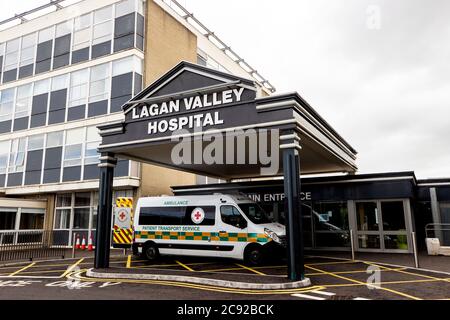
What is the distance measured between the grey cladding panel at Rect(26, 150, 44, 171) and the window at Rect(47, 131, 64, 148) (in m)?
0.80

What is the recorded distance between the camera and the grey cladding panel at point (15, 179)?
2250 centimetres

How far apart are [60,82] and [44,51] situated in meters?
2.93

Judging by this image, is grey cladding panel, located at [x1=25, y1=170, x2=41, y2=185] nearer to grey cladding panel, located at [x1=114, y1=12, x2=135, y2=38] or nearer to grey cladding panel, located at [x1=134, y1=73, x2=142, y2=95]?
grey cladding panel, located at [x1=134, y1=73, x2=142, y2=95]

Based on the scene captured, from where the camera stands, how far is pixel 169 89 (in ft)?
38.0

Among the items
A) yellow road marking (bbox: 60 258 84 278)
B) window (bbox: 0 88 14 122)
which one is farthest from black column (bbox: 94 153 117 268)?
window (bbox: 0 88 14 122)

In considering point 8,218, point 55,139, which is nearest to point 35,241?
point 8,218

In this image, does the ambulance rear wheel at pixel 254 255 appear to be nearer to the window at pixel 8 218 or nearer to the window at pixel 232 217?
the window at pixel 232 217

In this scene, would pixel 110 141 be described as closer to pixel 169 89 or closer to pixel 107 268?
pixel 169 89

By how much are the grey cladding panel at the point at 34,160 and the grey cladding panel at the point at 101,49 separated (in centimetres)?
680

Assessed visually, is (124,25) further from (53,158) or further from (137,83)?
(53,158)

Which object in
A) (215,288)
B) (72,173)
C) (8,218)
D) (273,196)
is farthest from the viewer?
(72,173)

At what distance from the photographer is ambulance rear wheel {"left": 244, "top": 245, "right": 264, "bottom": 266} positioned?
11.4m

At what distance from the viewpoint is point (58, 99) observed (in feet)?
72.7


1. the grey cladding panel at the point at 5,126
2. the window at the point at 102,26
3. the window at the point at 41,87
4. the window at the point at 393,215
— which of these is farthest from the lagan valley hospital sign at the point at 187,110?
the grey cladding panel at the point at 5,126
